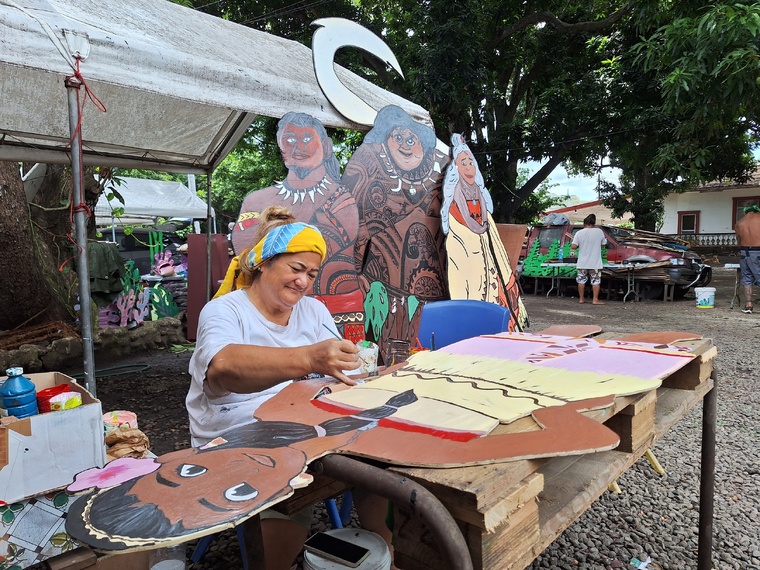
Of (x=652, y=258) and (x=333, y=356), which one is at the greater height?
(x=652, y=258)

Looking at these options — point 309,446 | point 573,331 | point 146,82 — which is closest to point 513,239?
point 573,331

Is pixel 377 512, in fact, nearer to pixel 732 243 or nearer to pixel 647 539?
pixel 647 539

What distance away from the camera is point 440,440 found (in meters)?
1.01

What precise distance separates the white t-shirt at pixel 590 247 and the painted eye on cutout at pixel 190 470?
30.2ft

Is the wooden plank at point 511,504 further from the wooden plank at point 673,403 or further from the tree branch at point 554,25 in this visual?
the tree branch at point 554,25

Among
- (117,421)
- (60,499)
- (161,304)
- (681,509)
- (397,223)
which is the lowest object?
(681,509)

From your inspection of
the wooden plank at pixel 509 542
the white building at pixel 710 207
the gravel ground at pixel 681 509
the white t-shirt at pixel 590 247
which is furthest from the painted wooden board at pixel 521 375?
the white building at pixel 710 207

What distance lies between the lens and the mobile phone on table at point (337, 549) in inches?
42.5

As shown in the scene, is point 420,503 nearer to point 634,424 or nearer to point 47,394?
point 634,424

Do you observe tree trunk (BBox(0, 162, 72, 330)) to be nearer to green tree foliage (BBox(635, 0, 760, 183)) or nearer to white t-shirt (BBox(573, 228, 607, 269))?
green tree foliage (BBox(635, 0, 760, 183))

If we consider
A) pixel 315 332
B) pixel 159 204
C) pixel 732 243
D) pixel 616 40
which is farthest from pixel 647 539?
pixel 732 243

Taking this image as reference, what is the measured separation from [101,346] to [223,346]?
4.64m

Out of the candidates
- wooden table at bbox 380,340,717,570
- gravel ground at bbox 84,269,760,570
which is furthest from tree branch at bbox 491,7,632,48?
wooden table at bbox 380,340,717,570

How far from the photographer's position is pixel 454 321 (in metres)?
2.92
